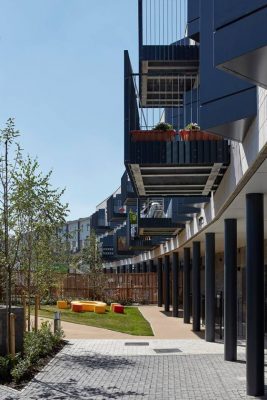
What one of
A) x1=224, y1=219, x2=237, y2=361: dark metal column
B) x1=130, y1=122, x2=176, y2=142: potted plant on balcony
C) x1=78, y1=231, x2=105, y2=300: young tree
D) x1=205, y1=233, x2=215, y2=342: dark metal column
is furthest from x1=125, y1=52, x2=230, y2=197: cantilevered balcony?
x1=78, y1=231, x2=105, y2=300: young tree

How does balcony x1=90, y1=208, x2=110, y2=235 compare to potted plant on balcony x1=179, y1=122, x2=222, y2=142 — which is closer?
potted plant on balcony x1=179, y1=122, x2=222, y2=142

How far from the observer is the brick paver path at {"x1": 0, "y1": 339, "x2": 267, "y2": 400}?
1134 cm

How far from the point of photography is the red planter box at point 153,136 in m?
11.9

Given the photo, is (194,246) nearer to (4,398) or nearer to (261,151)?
(4,398)

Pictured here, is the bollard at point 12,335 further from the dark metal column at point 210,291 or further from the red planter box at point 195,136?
the dark metal column at point 210,291

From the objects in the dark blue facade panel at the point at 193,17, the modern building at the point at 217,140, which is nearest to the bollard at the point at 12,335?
the modern building at the point at 217,140

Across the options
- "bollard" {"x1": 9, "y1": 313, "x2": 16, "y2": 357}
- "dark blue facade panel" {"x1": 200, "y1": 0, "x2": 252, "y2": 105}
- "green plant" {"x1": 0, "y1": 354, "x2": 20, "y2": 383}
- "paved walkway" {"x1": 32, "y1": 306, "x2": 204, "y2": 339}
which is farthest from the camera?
"paved walkway" {"x1": 32, "y1": 306, "x2": 204, "y2": 339}

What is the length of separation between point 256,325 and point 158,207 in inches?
632

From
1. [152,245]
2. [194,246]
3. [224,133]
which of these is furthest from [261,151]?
[152,245]

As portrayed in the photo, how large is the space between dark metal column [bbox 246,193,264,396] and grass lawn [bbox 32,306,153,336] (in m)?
11.3

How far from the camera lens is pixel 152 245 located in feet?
126

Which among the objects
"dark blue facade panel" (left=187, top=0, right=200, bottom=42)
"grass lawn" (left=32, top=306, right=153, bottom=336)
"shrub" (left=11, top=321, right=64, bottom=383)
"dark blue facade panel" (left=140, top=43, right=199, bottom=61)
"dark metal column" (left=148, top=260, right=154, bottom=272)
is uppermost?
"dark blue facade panel" (left=187, top=0, right=200, bottom=42)

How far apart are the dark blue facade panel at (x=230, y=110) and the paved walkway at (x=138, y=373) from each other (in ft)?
15.9

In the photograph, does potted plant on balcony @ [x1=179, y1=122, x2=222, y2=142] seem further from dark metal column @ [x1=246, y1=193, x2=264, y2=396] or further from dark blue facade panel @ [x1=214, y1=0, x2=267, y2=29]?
dark blue facade panel @ [x1=214, y1=0, x2=267, y2=29]
